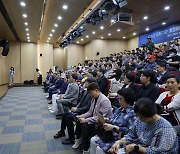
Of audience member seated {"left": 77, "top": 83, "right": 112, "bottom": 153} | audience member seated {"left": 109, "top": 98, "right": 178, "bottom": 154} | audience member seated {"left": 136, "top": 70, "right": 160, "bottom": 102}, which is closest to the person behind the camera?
audience member seated {"left": 109, "top": 98, "right": 178, "bottom": 154}

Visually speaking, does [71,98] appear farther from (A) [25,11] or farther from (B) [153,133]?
(A) [25,11]

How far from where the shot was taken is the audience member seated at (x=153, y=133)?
142 cm

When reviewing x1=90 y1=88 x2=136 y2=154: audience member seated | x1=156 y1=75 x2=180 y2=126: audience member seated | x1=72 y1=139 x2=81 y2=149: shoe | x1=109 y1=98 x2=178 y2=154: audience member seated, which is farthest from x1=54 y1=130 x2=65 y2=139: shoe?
x1=109 y1=98 x2=178 y2=154: audience member seated

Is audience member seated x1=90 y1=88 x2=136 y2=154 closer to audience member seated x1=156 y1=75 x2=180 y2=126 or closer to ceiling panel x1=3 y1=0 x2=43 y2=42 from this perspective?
audience member seated x1=156 y1=75 x2=180 y2=126

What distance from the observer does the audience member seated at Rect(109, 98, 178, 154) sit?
1422mm

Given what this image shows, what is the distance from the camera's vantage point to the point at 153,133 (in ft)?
4.99

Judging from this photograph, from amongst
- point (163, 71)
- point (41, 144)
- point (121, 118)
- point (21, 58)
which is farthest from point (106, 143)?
point (21, 58)

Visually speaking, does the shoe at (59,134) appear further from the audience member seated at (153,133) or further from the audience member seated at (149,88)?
the audience member seated at (153,133)

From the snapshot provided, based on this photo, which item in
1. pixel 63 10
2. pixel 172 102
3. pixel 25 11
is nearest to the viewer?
pixel 172 102

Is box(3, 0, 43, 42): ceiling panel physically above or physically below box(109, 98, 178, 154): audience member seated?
above

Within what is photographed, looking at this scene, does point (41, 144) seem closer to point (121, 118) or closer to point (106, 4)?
point (121, 118)

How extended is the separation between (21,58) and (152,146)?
15446mm

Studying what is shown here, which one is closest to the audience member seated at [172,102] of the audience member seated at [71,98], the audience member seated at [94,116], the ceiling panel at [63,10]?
the audience member seated at [94,116]

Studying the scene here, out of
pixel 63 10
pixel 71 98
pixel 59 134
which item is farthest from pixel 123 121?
pixel 63 10
